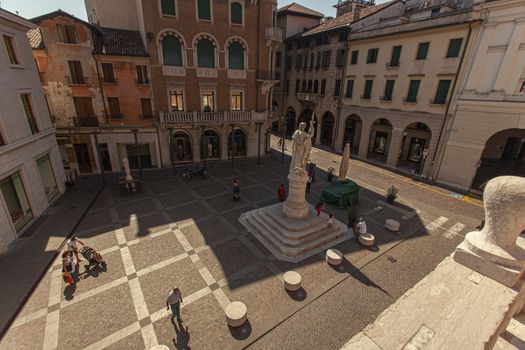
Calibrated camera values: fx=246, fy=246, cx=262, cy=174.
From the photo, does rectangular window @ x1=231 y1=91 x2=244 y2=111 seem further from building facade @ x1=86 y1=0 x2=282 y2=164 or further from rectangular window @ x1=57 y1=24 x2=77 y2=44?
rectangular window @ x1=57 y1=24 x2=77 y2=44

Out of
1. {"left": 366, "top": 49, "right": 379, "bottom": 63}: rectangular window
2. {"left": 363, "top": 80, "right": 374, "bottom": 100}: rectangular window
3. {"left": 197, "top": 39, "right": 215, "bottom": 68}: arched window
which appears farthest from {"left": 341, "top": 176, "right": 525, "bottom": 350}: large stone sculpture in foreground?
{"left": 366, "top": 49, "right": 379, "bottom": 63}: rectangular window

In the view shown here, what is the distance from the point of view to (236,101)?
26922 millimetres

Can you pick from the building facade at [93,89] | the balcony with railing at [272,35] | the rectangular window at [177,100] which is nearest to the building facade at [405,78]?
the balcony with railing at [272,35]

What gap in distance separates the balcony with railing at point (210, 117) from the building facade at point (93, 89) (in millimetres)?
1669

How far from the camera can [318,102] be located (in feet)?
114

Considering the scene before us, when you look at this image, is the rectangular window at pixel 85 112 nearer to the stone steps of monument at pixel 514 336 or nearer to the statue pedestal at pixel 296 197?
the statue pedestal at pixel 296 197

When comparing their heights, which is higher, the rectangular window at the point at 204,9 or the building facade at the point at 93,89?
the rectangular window at the point at 204,9

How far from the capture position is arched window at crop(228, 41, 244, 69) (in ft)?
82.5

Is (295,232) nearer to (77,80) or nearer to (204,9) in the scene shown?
(77,80)

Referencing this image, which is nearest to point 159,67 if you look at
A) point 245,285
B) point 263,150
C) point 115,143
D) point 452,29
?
point 115,143

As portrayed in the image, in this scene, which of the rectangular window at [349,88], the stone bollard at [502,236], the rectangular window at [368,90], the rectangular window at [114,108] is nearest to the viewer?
the stone bollard at [502,236]

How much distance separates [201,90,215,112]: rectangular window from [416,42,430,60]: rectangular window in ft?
66.1

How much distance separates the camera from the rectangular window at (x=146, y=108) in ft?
76.3

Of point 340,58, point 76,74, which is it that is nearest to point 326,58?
point 340,58
